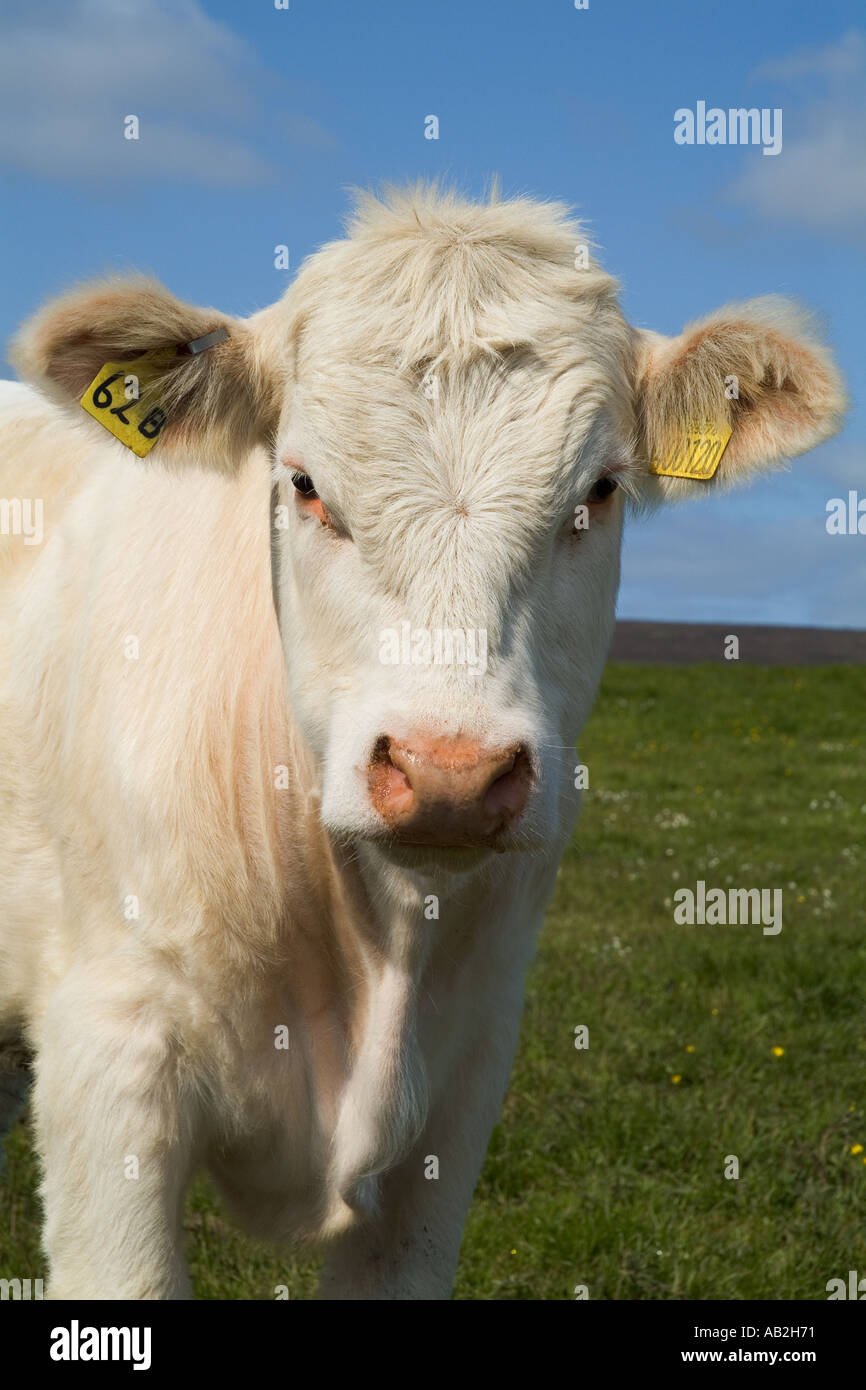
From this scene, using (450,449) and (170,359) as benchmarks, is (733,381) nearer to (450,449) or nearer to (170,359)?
(450,449)

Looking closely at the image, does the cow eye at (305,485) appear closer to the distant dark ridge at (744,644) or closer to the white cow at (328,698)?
the white cow at (328,698)

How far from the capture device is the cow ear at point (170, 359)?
3.50m

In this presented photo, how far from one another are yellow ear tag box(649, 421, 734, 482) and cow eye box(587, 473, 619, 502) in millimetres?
338

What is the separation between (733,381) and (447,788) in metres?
1.51

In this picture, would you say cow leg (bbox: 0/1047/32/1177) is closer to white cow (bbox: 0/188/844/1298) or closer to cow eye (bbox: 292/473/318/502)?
white cow (bbox: 0/188/844/1298)

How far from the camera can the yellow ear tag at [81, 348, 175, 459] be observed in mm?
3590

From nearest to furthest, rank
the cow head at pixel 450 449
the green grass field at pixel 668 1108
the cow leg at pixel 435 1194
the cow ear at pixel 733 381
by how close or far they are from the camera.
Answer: the cow head at pixel 450 449, the cow ear at pixel 733 381, the cow leg at pixel 435 1194, the green grass field at pixel 668 1108

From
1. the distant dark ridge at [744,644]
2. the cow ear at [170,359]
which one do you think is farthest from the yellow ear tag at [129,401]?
the distant dark ridge at [744,644]

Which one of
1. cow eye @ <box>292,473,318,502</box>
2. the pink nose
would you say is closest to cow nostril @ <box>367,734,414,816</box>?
the pink nose

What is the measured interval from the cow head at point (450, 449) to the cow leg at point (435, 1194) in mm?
752

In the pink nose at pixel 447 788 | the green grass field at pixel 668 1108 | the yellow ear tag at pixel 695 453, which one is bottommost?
the green grass field at pixel 668 1108

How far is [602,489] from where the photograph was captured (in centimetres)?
339

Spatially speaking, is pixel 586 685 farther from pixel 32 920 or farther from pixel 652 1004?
pixel 652 1004
